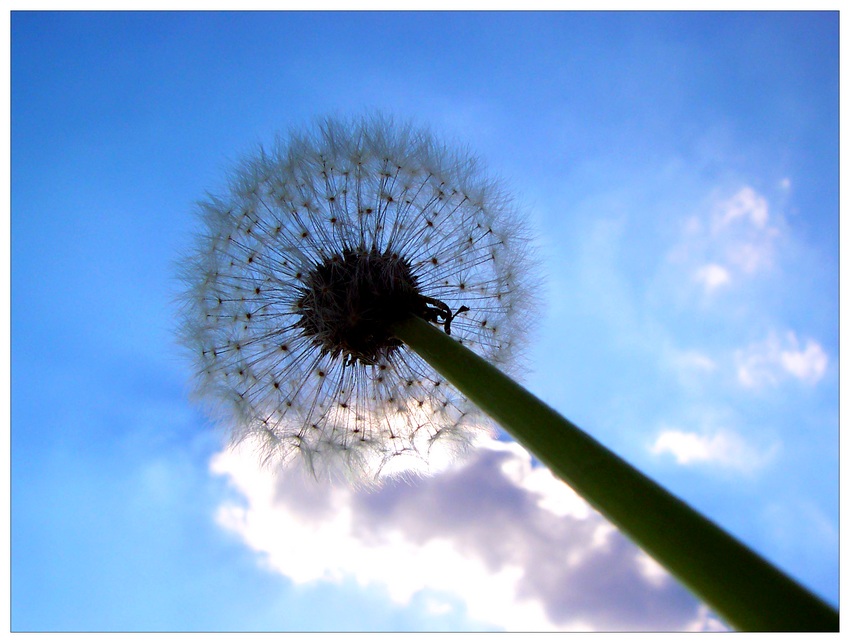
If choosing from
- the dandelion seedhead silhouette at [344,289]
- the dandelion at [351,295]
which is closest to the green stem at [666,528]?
the dandelion at [351,295]

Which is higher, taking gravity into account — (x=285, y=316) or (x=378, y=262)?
(x=378, y=262)

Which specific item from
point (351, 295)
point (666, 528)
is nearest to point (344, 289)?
point (351, 295)

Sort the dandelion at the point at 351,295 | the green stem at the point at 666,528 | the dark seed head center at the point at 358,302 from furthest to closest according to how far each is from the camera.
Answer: the dandelion at the point at 351,295, the dark seed head center at the point at 358,302, the green stem at the point at 666,528

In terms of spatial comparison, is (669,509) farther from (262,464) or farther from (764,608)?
(262,464)

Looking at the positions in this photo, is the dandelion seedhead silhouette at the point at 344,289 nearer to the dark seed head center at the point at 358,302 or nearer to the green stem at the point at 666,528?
the dark seed head center at the point at 358,302

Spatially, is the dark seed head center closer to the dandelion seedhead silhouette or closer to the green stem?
the dandelion seedhead silhouette

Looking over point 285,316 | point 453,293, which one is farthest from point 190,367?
point 453,293

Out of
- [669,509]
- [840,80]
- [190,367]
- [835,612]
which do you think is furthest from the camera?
[190,367]
